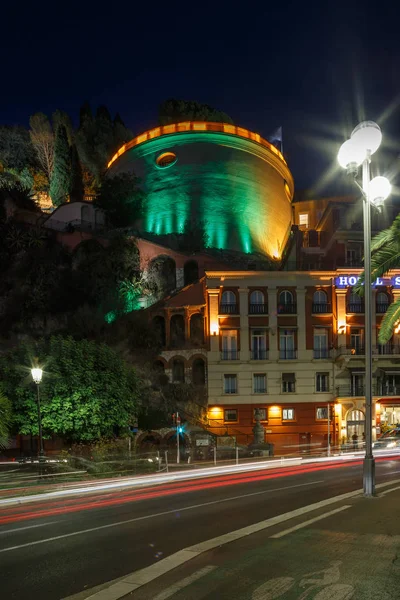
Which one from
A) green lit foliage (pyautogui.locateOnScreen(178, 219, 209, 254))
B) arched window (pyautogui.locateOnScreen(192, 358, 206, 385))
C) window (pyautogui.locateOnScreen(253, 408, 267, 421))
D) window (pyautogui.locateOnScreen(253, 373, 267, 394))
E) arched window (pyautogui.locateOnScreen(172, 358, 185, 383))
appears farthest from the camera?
green lit foliage (pyautogui.locateOnScreen(178, 219, 209, 254))

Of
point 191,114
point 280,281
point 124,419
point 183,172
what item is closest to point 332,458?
point 124,419

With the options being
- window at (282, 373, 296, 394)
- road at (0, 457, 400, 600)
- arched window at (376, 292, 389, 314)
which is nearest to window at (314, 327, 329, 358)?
window at (282, 373, 296, 394)

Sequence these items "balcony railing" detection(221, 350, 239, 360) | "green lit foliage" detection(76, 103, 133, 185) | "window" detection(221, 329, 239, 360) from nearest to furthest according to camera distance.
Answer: "balcony railing" detection(221, 350, 239, 360) < "window" detection(221, 329, 239, 360) < "green lit foliage" detection(76, 103, 133, 185)

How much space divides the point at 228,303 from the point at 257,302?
2.18 meters

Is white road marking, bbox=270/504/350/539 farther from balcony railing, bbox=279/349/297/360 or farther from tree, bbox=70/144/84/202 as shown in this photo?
tree, bbox=70/144/84/202

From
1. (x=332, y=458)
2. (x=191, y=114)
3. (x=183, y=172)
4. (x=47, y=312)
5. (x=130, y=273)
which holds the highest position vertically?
(x=191, y=114)

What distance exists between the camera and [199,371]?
4409 centimetres

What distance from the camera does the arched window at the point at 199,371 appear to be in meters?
43.8

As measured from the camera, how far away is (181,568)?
25.2ft

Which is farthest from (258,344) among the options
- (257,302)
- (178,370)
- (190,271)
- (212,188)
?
(212,188)

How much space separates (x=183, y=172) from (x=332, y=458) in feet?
128

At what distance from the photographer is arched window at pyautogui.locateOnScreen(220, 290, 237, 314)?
43.2 meters

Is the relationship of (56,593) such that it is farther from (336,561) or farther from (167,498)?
(167,498)

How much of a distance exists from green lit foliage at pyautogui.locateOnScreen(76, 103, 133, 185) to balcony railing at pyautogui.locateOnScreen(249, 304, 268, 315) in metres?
45.1
